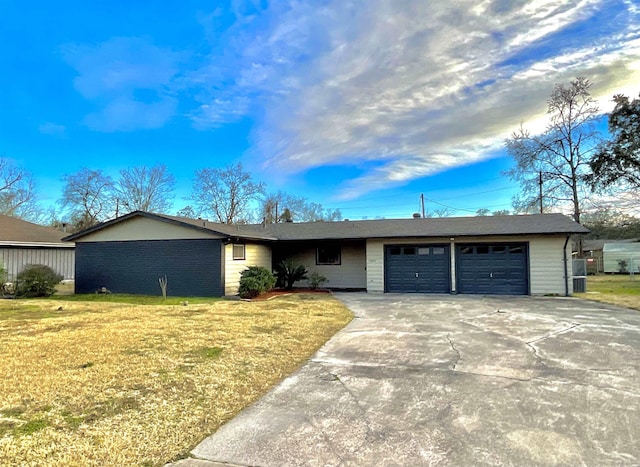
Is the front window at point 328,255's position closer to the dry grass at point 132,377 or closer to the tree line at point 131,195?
the dry grass at point 132,377

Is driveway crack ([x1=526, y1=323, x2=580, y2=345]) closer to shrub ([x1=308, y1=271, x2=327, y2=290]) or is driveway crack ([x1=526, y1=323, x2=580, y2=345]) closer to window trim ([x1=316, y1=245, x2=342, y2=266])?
shrub ([x1=308, y1=271, x2=327, y2=290])

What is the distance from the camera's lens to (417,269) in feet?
49.2

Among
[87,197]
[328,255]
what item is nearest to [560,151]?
Answer: [328,255]

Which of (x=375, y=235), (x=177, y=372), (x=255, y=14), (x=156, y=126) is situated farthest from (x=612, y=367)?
(x=156, y=126)

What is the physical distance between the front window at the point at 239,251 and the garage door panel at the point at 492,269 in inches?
331

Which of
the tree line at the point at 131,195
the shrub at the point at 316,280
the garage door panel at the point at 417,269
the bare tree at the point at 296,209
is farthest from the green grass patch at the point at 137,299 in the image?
the bare tree at the point at 296,209

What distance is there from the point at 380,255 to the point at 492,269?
425cm

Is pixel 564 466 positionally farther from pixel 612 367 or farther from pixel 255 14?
pixel 255 14

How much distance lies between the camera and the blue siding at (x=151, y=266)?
13.7 m

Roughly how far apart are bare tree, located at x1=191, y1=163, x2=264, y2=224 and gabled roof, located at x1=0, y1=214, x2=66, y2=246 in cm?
1552

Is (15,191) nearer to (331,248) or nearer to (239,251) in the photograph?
(239,251)

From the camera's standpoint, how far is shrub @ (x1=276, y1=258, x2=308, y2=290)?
16.3m

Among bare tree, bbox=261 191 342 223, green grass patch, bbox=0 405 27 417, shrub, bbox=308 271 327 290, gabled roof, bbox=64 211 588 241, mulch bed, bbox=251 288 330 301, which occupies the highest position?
bare tree, bbox=261 191 342 223

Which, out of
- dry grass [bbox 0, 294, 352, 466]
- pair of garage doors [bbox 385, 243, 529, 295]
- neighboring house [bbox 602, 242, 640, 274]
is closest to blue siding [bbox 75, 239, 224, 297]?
dry grass [bbox 0, 294, 352, 466]
